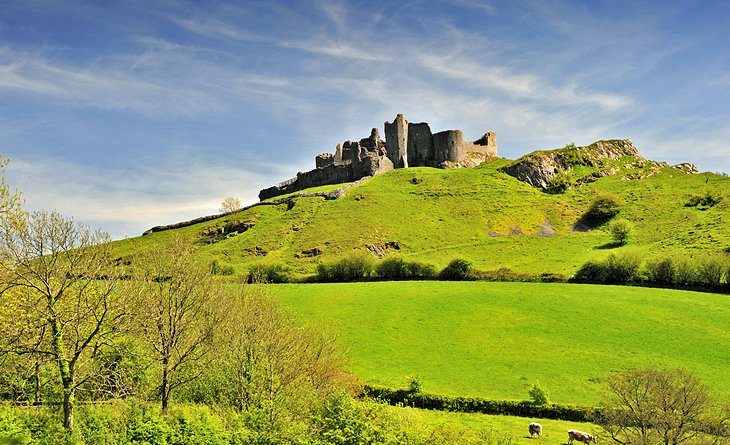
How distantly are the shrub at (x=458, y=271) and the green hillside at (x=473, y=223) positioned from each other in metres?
4.68

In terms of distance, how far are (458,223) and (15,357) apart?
9941 cm

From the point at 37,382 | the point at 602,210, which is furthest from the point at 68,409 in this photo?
the point at 602,210

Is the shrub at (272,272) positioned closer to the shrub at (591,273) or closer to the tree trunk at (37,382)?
the shrub at (591,273)

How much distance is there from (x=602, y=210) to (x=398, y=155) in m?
61.2

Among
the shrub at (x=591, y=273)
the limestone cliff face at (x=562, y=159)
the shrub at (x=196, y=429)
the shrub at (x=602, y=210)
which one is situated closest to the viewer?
the shrub at (x=196, y=429)

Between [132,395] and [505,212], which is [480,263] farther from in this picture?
[132,395]

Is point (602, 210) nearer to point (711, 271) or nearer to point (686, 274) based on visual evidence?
point (686, 274)

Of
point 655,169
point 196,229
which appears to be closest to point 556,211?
point 655,169

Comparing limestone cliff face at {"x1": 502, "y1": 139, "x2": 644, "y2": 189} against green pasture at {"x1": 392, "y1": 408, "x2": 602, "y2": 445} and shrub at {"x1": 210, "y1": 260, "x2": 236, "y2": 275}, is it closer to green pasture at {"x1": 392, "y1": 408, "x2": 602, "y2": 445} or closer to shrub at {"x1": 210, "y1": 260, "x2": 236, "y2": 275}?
shrub at {"x1": 210, "y1": 260, "x2": 236, "y2": 275}

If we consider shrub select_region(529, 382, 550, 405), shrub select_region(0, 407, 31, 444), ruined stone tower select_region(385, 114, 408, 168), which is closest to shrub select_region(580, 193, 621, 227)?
ruined stone tower select_region(385, 114, 408, 168)

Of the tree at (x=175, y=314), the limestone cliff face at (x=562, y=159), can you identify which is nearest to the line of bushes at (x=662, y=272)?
the tree at (x=175, y=314)

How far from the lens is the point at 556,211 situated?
120 meters

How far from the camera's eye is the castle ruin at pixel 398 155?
5861 inches

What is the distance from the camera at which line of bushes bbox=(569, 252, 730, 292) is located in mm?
68050
